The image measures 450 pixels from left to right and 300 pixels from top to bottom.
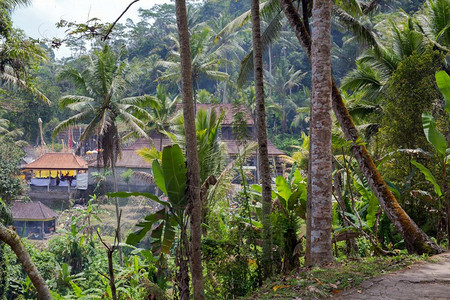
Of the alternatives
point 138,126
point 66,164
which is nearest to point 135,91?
point 66,164

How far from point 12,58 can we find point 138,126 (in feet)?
38.4

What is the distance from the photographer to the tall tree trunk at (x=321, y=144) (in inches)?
213

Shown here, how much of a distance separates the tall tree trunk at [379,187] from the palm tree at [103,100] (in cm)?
1312

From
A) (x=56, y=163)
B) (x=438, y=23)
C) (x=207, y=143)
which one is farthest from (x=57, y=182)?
(x=438, y=23)

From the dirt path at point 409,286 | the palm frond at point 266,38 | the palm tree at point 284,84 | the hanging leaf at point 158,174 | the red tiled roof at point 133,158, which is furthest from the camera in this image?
the palm tree at point 284,84

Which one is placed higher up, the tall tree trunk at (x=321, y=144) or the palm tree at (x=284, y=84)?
the palm tree at (x=284, y=84)

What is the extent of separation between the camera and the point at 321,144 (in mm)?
5492

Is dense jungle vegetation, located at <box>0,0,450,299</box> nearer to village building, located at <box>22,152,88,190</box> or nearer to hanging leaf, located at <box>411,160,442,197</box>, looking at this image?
hanging leaf, located at <box>411,160,442,197</box>

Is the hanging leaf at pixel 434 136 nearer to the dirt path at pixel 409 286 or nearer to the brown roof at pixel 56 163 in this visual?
the dirt path at pixel 409 286

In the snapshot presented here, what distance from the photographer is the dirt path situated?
13.2 ft

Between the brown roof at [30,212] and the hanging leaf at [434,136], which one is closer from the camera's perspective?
the hanging leaf at [434,136]

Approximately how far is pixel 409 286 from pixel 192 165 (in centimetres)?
268

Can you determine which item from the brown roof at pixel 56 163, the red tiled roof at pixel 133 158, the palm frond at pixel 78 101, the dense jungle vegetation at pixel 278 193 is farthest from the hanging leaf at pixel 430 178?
the brown roof at pixel 56 163

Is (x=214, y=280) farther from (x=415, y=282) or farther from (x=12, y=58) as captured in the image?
(x=12, y=58)
